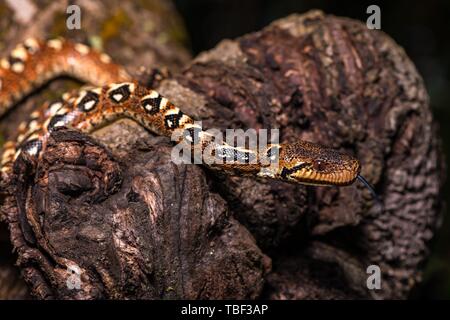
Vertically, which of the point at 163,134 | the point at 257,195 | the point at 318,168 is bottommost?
the point at 257,195

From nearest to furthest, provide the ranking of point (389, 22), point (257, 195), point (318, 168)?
point (318, 168) → point (257, 195) → point (389, 22)

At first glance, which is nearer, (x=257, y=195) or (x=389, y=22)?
(x=257, y=195)

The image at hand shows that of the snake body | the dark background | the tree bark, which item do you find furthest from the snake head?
the dark background

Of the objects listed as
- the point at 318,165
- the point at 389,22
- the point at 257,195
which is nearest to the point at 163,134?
the point at 257,195

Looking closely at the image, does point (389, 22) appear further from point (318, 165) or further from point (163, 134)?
point (163, 134)

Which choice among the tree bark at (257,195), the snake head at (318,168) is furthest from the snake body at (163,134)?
the tree bark at (257,195)

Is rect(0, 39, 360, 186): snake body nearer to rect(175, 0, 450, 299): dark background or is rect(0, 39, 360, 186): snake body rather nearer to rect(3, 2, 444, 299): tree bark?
rect(3, 2, 444, 299): tree bark

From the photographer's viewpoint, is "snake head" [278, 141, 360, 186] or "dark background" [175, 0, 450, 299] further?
"dark background" [175, 0, 450, 299]

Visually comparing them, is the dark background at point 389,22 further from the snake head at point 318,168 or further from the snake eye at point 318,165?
the snake eye at point 318,165
